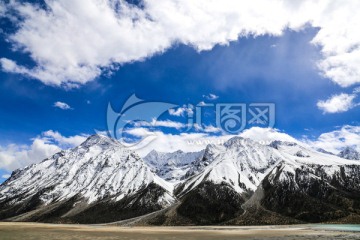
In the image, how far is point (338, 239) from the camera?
66750mm

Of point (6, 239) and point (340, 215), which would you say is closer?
point (6, 239)

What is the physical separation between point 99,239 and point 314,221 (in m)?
157

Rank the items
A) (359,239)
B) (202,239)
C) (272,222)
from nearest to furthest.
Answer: (359,239) < (202,239) < (272,222)

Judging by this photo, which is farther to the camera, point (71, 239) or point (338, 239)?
point (71, 239)

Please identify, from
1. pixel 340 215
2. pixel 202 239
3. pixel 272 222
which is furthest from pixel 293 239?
pixel 340 215

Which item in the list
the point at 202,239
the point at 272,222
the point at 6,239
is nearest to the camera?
the point at 6,239

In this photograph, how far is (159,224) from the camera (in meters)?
199

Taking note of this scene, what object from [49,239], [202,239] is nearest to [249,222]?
[202,239]

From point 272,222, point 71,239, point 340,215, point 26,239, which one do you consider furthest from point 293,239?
point 340,215

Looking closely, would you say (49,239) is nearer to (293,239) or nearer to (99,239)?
(99,239)

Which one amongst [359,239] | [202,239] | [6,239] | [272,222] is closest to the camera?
[359,239]

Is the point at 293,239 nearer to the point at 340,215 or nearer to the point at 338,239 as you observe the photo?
the point at 338,239

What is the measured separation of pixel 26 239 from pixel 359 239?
208 feet

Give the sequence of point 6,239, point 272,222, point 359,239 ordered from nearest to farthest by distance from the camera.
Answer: point 359,239, point 6,239, point 272,222
